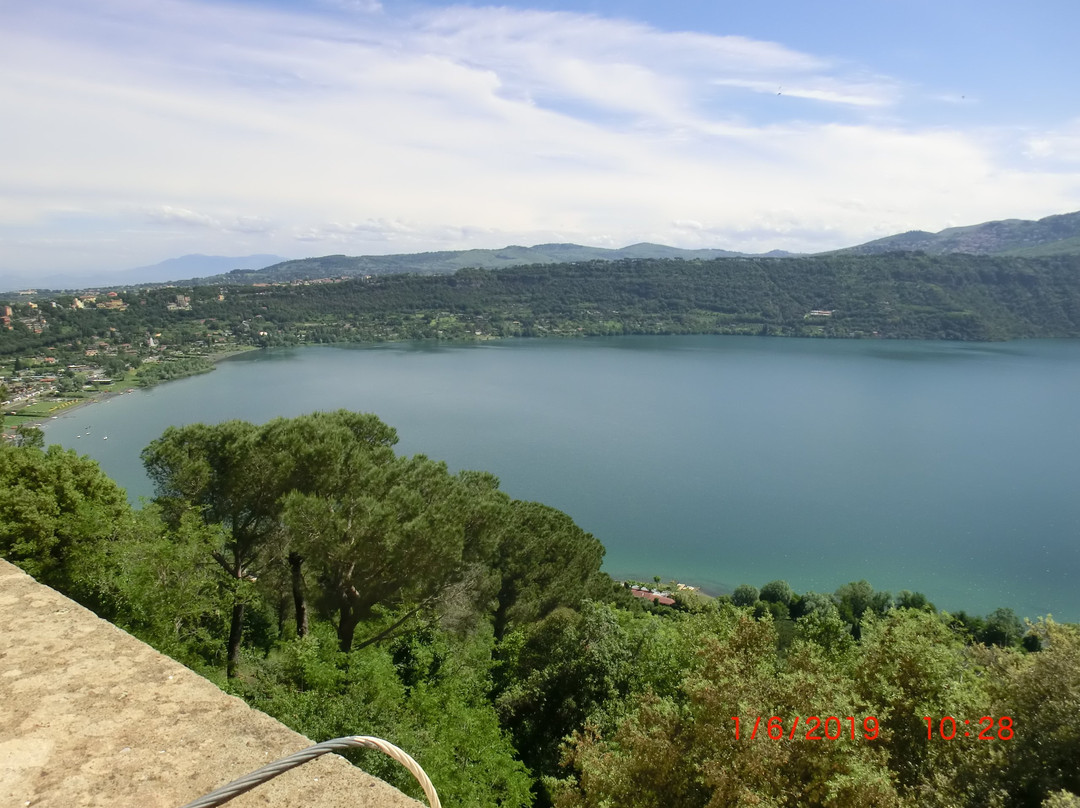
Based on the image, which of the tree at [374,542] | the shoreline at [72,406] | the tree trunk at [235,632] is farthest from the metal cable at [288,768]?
the shoreline at [72,406]

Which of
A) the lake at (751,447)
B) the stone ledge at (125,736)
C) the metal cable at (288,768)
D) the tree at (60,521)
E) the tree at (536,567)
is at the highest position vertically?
the metal cable at (288,768)

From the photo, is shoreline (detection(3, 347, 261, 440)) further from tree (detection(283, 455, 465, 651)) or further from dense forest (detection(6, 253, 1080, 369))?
tree (detection(283, 455, 465, 651))

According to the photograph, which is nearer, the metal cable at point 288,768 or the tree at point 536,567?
the metal cable at point 288,768

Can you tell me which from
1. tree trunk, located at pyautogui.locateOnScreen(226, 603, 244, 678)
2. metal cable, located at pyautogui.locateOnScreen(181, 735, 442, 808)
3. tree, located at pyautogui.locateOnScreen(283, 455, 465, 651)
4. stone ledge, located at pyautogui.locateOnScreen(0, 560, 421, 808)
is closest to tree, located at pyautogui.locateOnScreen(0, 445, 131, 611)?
tree trunk, located at pyautogui.locateOnScreen(226, 603, 244, 678)

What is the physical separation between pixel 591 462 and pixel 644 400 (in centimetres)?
2149

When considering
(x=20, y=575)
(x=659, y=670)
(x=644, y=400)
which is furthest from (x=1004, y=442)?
(x=20, y=575)

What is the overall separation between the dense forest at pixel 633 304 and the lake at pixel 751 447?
2343cm

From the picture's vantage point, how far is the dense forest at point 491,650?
444 cm

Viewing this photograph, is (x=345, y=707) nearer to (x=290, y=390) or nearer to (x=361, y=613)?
(x=361, y=613)

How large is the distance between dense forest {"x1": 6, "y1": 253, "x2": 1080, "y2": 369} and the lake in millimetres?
23431

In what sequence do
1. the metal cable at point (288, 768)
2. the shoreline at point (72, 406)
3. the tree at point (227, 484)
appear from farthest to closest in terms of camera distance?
the shoreline at point (72, 406) < the tree at point (227, 484) < the metal cable at point (288, 768)

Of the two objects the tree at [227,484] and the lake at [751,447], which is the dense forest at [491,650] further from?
the lake at [751,447]

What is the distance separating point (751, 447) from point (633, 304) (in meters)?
91.8

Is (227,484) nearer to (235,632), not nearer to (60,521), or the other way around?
(235,632)
